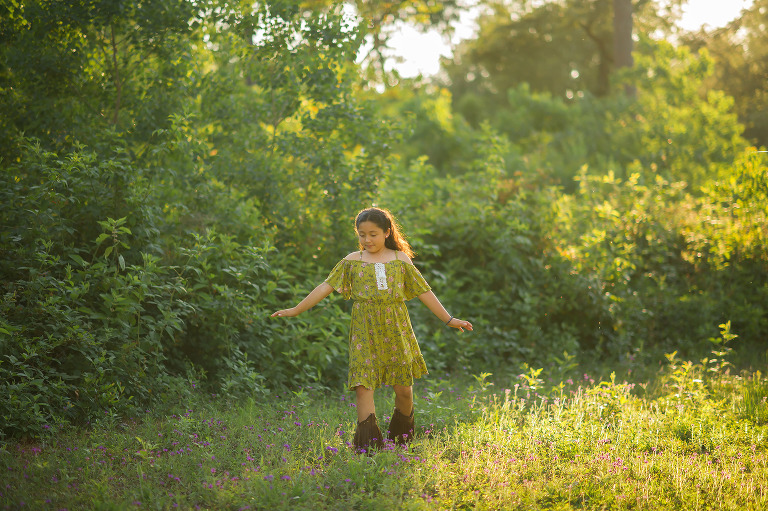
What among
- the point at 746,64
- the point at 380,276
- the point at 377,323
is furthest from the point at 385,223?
the point at 746,64

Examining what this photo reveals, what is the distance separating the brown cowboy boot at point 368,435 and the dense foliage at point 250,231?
1482mm

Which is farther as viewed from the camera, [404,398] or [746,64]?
[746,64]

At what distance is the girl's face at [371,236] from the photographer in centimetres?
467

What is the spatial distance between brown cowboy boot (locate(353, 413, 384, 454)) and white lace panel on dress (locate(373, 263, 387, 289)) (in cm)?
86

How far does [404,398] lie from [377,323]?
0.57 metres

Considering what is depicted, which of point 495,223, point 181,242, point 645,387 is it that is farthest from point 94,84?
point 645,387

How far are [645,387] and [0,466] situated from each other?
531 centimetres

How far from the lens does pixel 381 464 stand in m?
4.20

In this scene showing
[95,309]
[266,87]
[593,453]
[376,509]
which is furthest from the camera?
[266,87]

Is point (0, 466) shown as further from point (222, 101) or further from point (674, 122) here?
point (674, 122)

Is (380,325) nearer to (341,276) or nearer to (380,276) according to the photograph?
(380,276)

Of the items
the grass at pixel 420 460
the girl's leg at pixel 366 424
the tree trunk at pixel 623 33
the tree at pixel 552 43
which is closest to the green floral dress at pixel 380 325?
the girl's leg at pixel 366 424

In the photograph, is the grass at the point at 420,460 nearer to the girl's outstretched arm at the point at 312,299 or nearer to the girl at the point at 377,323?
the girl at the point at 377,323

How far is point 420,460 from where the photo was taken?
4.36 m
